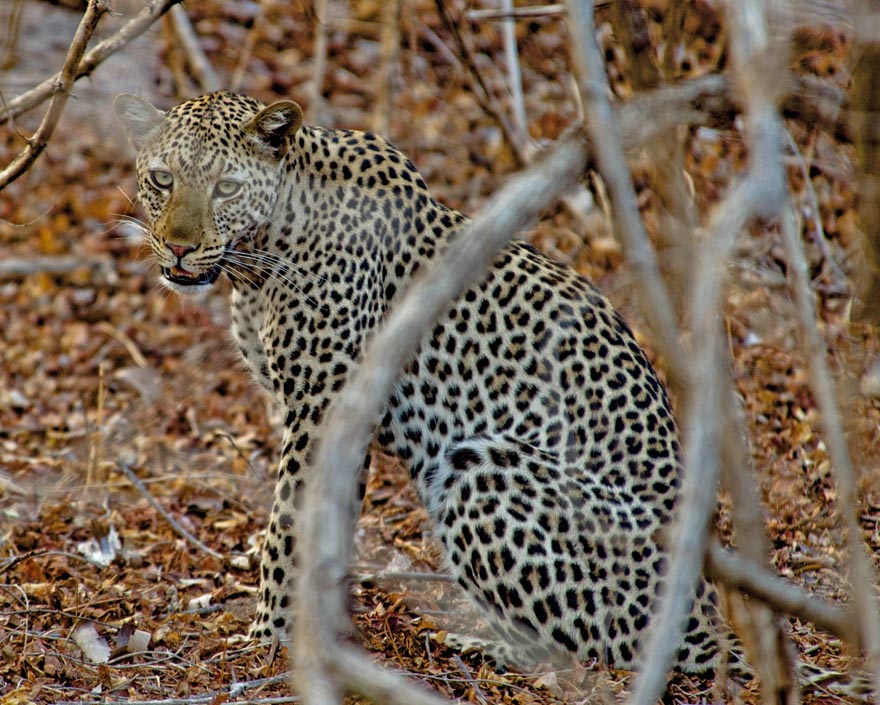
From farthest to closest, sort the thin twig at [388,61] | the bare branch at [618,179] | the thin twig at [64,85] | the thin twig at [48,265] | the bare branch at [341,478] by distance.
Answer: the thin twig at [48,265] < the thin twig at [388,61] < the thin twig at [64,85] < the bare branch at [618,179] < the bare branch at [341,478]

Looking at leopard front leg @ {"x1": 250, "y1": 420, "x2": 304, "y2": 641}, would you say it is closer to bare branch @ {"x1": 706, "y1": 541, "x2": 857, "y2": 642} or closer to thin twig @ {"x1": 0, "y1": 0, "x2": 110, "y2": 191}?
thin twig @ {"x1": 0, "y1": 0, "x2": 110, "y2": 191}

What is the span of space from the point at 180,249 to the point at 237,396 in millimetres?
4444

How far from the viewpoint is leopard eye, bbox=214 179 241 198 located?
5.76 metres

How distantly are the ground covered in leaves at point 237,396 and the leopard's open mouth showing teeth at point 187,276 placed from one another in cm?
102

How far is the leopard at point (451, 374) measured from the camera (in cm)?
555

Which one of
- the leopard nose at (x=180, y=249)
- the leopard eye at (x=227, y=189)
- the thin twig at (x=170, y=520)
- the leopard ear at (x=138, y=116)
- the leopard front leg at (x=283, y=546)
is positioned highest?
the leopard ear at (x=138, y=116)

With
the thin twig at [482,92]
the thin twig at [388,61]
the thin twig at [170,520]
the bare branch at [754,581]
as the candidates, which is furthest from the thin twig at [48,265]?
the bare branch at [754,581]

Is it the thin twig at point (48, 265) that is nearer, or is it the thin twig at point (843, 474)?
the thin twig at point (843, 474)

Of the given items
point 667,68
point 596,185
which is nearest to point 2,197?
point 596,185

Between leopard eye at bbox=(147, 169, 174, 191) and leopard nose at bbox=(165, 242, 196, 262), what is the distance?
0.32 metres

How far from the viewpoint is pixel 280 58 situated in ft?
43.9

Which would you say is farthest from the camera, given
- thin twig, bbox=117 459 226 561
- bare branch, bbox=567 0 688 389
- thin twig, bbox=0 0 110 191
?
thin twig, bbox=117 459 226 561

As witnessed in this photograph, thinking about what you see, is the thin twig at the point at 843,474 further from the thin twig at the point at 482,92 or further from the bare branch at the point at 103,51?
the thin twig at the point at 482,92

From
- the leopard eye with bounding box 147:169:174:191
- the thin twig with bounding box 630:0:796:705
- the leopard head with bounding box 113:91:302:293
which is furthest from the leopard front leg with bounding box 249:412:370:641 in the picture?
the thin twig with bounding box 630:0:796:705
